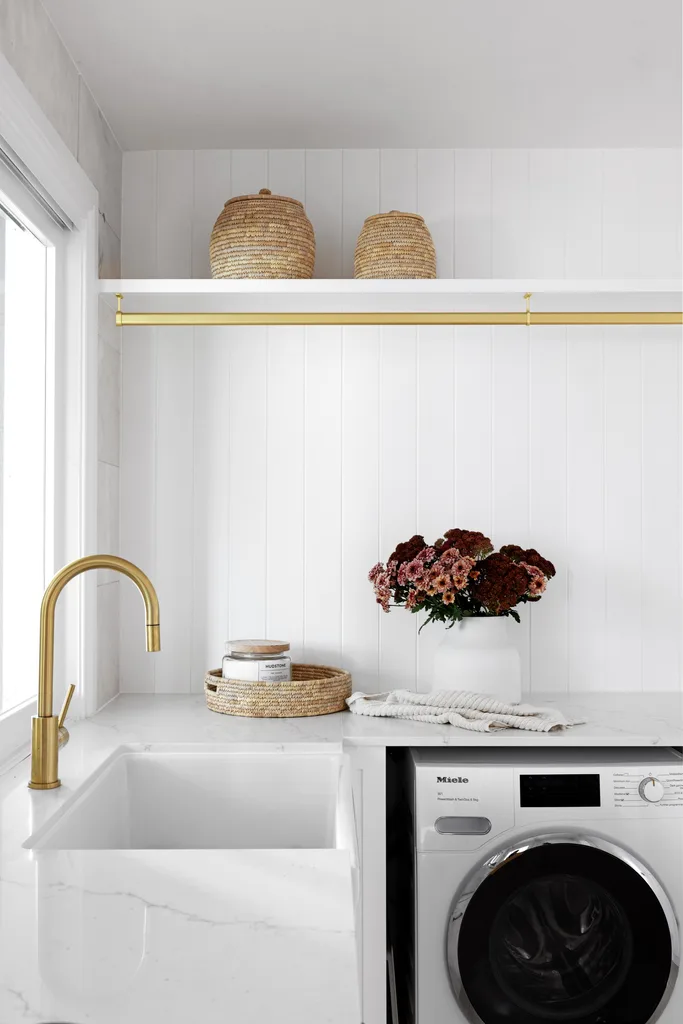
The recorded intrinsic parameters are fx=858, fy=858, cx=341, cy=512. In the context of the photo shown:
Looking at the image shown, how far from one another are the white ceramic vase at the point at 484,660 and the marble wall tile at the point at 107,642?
89 cm

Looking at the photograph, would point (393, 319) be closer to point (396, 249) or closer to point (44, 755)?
point (396, 249)

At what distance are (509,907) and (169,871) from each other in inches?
38.1

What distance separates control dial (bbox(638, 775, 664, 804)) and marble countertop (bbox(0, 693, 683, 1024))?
0.93m

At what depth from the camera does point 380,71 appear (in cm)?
206

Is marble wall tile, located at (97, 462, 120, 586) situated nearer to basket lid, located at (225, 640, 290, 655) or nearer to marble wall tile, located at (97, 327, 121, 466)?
marble wall tile, located at (97, 327, 121, 466)

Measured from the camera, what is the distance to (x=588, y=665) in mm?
2439

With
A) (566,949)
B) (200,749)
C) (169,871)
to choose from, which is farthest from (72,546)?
(566,949)

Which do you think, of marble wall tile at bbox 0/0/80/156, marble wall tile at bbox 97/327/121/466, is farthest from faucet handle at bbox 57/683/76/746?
marble wall tile at bbox 0/0/80/156

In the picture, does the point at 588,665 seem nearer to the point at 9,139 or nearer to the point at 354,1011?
the point at 354,1011

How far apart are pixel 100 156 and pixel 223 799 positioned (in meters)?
1.66

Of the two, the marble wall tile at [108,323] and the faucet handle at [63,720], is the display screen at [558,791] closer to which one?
the faucet handle at [63,720]

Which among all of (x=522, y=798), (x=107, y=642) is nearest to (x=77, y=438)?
(x=107, y=642)

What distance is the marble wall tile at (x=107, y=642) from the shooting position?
7.30 ft

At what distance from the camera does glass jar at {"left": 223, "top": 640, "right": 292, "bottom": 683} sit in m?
2.13
